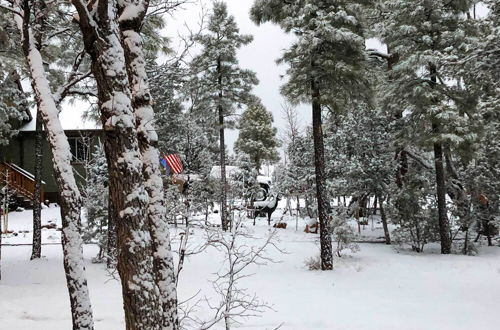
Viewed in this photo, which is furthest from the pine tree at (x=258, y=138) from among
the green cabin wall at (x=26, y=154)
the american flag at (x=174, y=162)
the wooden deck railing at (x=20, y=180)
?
the wooden deck railing at (x=20, y=180)

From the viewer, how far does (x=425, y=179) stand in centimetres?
1580

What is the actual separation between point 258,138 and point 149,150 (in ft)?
107

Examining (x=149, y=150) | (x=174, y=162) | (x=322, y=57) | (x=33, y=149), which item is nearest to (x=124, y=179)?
(x=149, y=150)

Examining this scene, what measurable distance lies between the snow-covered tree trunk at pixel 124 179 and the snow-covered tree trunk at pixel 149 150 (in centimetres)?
Answer: 83

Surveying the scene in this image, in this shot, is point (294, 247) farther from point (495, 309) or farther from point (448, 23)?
point (448, 23)

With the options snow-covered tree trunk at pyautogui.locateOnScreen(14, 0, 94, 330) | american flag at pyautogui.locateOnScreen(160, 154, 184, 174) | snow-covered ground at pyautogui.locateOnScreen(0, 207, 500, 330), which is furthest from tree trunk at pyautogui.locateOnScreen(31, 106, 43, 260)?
snow-covered tree trunk at pyautogui.locateOnScreen(14, 0, 94, 330)

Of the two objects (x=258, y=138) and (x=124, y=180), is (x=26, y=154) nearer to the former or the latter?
(x=258, y=138)

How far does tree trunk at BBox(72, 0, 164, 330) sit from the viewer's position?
3.24 metres

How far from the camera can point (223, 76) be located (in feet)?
71.8

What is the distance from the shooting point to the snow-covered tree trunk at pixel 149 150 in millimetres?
4168

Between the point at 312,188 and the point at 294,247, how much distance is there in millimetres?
5915

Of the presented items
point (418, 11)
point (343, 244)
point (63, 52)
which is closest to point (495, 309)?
point (343, 244)

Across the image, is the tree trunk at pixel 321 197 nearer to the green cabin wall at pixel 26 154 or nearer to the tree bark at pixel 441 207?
the tree bark at pixel 441 207

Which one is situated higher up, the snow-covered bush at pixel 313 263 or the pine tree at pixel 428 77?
the pine tree at pixel 428 77
